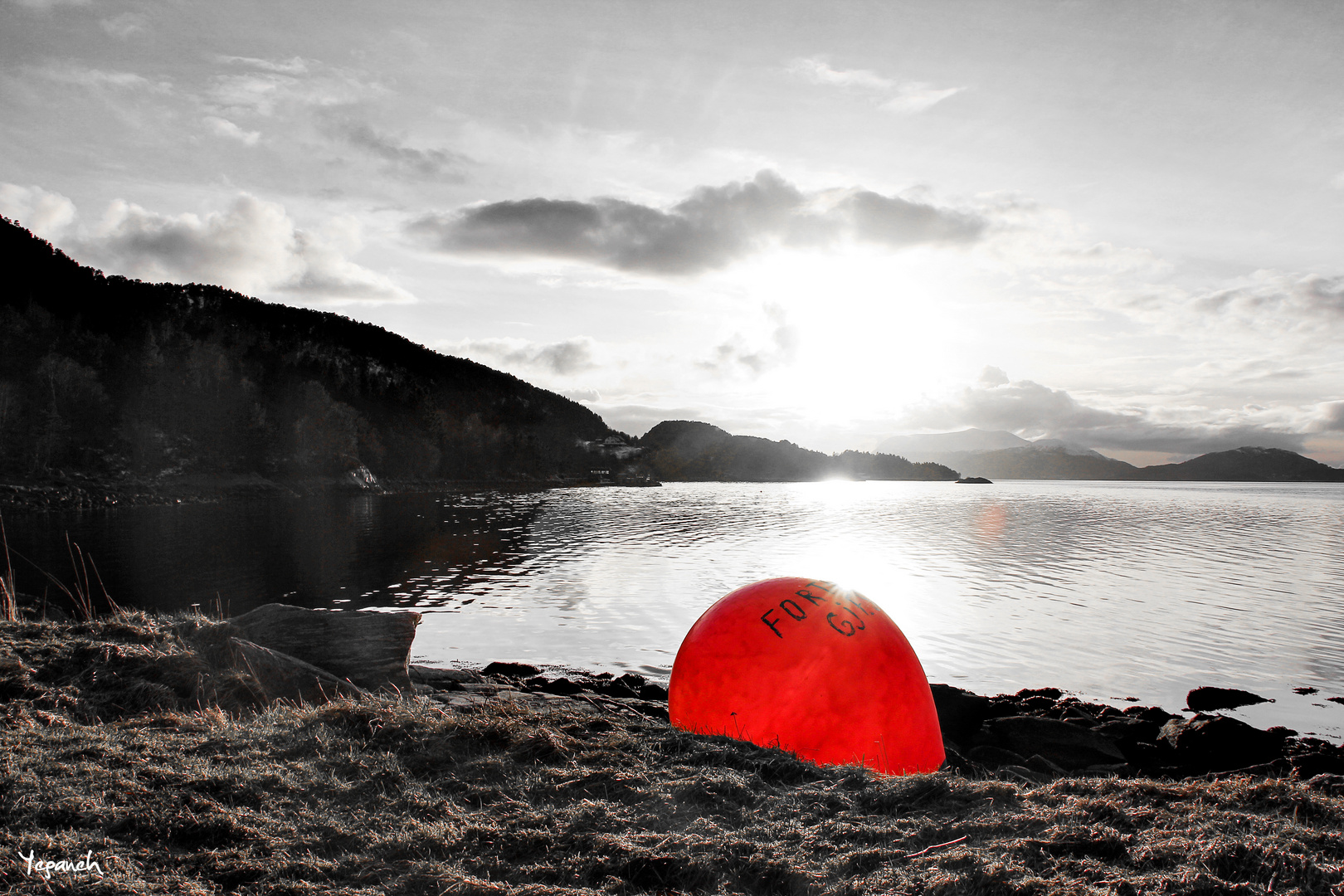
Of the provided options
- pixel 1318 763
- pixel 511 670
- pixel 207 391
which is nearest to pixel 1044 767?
pixel 1318 763

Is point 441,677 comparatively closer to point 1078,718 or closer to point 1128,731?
point 1078,718

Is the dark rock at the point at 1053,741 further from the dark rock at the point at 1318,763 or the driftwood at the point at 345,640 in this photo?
the driftwood at the point at 345,640

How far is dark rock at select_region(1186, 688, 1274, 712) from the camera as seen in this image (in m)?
11.4

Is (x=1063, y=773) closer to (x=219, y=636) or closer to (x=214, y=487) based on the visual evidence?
(x=219, y=636)

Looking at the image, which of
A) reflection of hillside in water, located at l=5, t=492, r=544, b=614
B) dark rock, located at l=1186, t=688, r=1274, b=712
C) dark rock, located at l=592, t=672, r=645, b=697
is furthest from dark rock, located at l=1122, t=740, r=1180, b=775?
reflection of hillside in water, located at l=5, t=492, r=544, b=614

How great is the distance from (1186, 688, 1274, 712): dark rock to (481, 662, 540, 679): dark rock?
11.1 metres

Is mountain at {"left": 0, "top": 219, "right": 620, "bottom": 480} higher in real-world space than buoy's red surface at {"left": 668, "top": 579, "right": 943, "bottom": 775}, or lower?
higher

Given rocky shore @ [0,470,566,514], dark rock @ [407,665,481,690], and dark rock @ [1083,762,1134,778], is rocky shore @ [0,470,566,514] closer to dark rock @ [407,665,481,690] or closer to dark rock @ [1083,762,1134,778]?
dark rock @ [407,665,481,690]

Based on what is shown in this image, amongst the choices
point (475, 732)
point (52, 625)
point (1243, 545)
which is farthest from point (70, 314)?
point (1243, 545)

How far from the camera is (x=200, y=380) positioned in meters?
91.6

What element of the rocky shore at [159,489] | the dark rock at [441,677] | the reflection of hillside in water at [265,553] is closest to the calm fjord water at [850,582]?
the reflection of hillside in water at [265,553]

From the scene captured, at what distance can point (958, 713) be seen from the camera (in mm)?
10148

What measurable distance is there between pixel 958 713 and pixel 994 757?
128 centimetres

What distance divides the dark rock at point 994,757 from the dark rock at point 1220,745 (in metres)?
2.14
